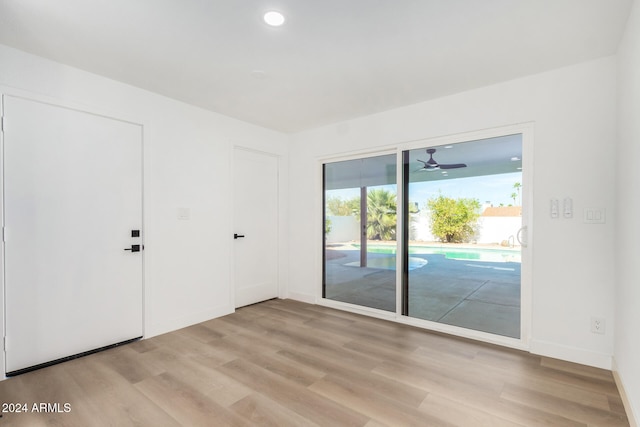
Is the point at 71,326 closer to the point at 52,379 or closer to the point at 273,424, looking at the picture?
the point at 52,379

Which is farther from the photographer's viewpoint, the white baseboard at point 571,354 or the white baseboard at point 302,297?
the white baseboard at point 302,297

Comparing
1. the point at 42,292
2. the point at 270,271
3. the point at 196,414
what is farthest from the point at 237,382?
the point at 270,271

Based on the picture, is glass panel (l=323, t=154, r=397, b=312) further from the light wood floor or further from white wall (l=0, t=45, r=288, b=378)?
white wall (l=0, t=45, r=288, b=378)

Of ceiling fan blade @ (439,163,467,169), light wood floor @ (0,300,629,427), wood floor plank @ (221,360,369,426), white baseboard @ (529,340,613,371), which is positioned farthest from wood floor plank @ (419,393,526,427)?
ceiling fan blade @ (439,163,467,169)

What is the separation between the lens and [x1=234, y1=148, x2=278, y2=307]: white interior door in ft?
14.1

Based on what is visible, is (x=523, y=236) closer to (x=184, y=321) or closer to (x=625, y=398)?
(x=625, y=398)

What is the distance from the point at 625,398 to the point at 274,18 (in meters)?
3.55

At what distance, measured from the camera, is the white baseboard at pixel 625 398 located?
1.83m

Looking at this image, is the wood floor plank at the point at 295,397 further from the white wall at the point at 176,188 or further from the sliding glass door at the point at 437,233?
the sliding glass door at the point at 437,233

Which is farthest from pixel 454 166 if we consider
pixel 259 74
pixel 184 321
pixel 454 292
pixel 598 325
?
pixel 184 321

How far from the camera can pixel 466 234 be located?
335 cm

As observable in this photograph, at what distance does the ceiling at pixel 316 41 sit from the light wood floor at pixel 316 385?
2645mm

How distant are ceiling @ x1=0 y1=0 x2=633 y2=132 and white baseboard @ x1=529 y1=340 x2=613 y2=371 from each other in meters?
2.52

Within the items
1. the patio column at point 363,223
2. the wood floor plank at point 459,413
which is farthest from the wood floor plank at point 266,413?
the patio column at point 363,223
